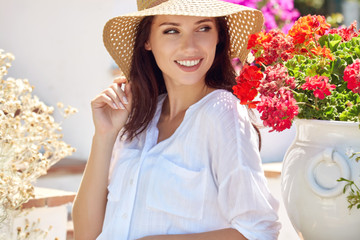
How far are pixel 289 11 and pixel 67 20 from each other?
9.00ft

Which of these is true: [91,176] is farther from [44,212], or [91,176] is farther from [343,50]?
[343,50]

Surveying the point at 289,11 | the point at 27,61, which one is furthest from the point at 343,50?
the point at 289,11

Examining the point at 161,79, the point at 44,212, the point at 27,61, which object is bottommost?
the point at 44,212

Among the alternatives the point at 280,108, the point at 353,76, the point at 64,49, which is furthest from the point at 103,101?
the point at 64,49

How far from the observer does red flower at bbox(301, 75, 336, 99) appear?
145 cm

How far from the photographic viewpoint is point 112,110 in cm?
243

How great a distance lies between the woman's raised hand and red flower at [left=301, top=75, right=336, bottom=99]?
106 centimetres

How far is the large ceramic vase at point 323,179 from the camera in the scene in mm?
1455

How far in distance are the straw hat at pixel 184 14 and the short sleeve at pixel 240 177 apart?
14.1 inches

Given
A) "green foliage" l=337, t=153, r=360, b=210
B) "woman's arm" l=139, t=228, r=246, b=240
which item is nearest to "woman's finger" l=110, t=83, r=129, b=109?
"woman's arm" l=139, t=228, r=246, b=240

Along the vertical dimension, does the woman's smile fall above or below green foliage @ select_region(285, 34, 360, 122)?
below

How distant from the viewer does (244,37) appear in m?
2.28

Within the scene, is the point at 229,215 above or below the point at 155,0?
below

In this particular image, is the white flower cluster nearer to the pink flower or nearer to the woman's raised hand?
the woman's raised hand
